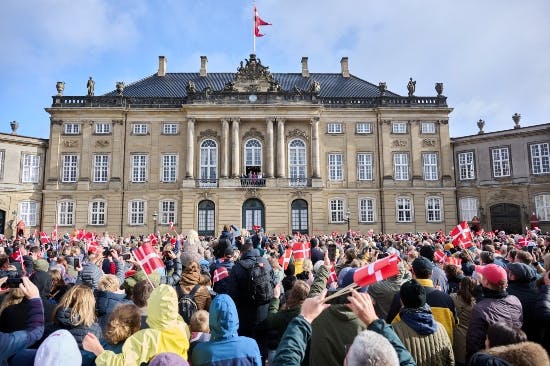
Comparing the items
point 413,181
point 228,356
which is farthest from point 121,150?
point 228,356

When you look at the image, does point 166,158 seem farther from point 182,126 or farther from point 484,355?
point 484,355

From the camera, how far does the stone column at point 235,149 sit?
35969mm

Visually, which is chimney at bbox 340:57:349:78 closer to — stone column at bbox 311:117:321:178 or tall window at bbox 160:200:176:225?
stone column at bbox 311:117:321:178

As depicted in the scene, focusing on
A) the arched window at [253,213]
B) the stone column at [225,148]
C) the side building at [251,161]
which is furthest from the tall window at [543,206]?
the stone column at [225,148]

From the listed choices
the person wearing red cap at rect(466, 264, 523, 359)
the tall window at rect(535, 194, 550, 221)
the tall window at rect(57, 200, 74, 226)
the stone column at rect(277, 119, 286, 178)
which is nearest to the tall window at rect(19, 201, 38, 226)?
the tall window at rect(57, 200, 74, 226)

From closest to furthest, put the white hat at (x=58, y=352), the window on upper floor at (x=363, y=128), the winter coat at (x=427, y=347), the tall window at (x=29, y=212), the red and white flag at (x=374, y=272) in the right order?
the white hat at (x=58, y=352), the winter coat at (x=427, y=347), the red and white flag at (x=374, y=272), the tall window at (x=29, y=212), the window on upper floor at (x=363, y=128)

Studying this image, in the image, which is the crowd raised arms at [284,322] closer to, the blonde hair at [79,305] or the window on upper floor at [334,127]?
the blonde hair at [79,305]

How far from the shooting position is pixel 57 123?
36500 millimetres

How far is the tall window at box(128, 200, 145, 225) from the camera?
36.2m

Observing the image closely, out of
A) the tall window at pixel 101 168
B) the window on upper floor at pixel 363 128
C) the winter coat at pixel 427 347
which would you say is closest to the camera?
the winter coat at pixel 427 347

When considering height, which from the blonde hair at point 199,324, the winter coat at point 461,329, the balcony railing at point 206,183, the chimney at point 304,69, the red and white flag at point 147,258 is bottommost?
the winter coat at point 461,329

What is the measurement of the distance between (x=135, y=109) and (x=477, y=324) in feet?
120

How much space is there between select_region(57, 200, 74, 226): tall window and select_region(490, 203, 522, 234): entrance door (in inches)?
1468

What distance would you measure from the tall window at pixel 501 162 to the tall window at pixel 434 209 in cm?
555
